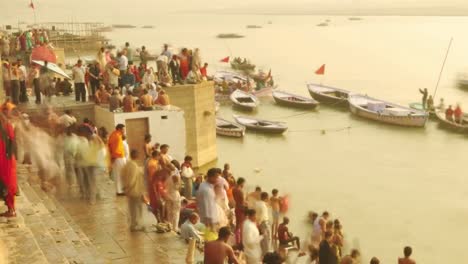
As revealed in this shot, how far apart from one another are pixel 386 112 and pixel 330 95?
6751 millimetres

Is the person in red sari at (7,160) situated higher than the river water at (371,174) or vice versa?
the person in red sari at (7,160)

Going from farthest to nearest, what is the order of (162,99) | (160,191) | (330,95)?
(330,95), (162,99), (160,191)

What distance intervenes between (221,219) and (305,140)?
73.6ft

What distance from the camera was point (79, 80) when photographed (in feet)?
54.3

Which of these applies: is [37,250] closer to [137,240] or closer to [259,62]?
[137,240]

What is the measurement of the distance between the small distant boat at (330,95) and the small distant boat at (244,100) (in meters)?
4.70

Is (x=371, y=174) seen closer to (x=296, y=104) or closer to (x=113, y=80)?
(x=113, y=80)

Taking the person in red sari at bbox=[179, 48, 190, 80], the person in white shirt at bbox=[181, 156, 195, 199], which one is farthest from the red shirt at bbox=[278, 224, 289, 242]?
the person in red sari at bbox=[179, 48, 190, 80]

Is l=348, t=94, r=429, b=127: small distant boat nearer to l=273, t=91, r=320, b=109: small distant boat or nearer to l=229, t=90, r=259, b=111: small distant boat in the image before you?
l=273, t=91, r=320, b=109: small distant boat

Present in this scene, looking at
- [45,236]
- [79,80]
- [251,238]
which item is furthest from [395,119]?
[45,236]

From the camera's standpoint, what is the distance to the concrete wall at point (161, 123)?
15.3 meters

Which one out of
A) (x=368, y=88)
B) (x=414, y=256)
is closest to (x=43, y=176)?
(x=414, y=256)

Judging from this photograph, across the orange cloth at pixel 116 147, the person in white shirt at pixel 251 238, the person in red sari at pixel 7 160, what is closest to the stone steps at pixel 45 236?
the person in red sari at pixel 7 160

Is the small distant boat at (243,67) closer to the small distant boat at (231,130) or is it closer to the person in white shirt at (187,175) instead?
the small distant boat at (231,130)
